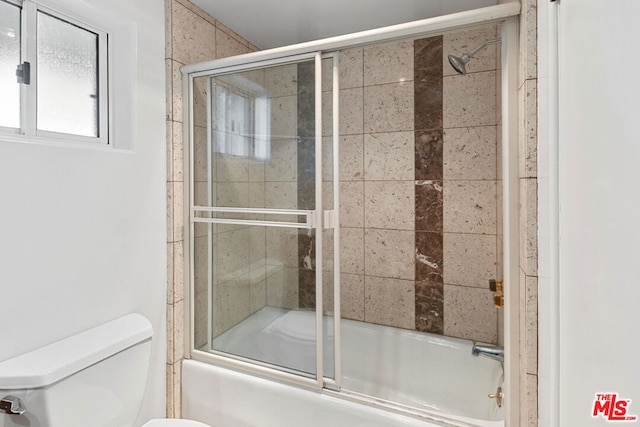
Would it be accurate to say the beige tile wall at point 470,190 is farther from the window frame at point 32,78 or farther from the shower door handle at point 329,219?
the window frame at point 32,78

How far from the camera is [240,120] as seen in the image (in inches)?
67.2

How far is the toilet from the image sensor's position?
1013 millimetres

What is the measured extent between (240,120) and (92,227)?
2.71 feet

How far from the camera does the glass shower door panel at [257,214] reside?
1566 mm

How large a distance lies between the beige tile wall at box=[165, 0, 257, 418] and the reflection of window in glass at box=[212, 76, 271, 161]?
0.43 ft

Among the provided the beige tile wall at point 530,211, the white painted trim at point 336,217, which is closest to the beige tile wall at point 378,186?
the white painted trim at point 336,217

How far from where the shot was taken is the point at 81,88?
4.81ft

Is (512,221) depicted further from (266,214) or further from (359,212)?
(359,212)

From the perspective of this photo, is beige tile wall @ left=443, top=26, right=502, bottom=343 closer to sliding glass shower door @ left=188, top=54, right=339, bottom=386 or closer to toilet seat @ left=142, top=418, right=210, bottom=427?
sliding glass shower door @ left=188, top=54, right=339, bottom=386
